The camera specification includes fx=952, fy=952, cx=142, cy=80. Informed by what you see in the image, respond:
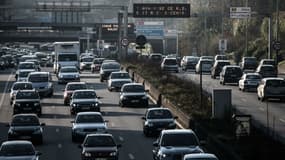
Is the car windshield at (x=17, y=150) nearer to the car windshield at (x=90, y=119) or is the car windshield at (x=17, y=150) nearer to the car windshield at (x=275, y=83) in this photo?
the car windshield at (x=90, y=119)

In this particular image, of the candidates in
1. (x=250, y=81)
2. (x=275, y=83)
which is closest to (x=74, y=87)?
(x=275, y=83)

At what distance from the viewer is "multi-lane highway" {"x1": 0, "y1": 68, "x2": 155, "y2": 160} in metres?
36.3

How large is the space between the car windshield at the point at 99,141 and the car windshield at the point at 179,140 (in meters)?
1.88

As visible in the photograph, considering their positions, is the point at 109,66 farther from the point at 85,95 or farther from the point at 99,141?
the point at 99,141

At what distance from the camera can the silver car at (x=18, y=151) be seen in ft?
96.9

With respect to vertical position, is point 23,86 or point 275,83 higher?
point 275,83

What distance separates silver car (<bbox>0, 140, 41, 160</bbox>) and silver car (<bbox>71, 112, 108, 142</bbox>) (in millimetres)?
8229

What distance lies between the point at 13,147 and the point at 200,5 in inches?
4969

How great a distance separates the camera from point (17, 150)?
29938 millimetres

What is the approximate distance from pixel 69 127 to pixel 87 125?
735 cm

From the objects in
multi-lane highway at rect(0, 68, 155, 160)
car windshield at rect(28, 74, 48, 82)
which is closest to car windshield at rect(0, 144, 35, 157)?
multi-lane highway at rect(0, 68, 155, 160)

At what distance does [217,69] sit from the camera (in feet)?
265

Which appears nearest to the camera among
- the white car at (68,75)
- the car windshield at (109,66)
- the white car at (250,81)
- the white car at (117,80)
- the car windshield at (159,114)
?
the car windshield at (159,114)

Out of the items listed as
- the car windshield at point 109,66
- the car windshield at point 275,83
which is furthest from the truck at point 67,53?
the car windshield at point 275,83
